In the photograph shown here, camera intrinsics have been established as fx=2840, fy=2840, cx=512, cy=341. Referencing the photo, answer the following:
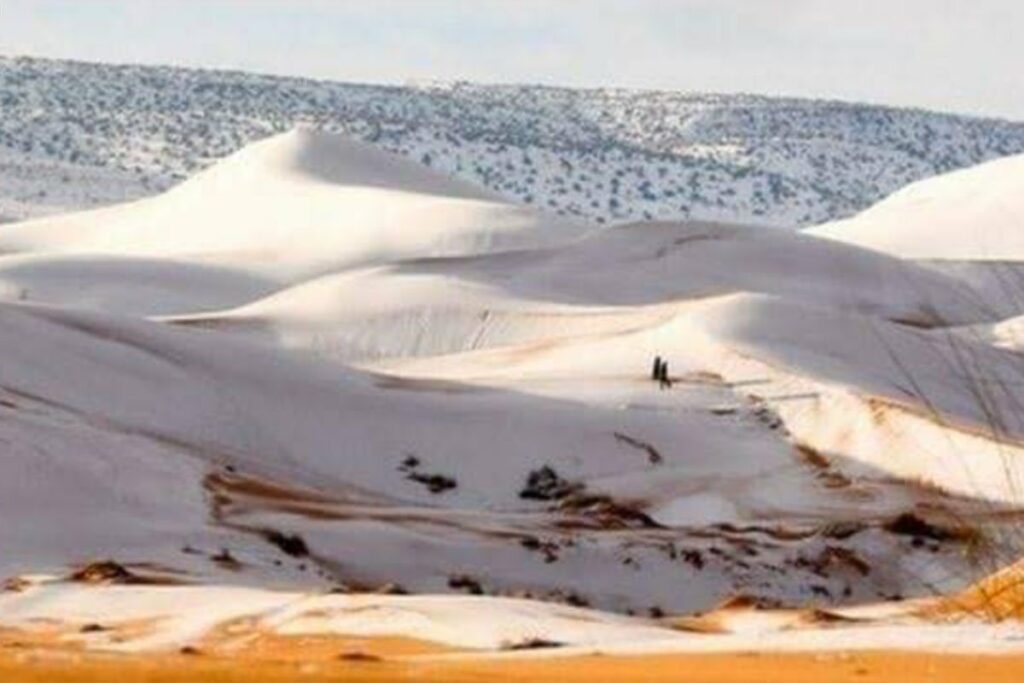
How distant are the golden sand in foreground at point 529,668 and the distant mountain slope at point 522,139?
122 meters

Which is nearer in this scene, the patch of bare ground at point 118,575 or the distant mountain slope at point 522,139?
the patch of bare ground at point 118,575

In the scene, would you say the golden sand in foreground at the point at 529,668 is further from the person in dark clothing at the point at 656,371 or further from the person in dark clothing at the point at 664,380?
the person in dark clothing at the point at 656,371

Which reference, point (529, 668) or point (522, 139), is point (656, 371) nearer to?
point (529, 668)

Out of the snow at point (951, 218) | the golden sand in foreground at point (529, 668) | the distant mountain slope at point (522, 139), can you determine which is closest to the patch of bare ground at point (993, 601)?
the golden sand in foreground at point (529, 668)

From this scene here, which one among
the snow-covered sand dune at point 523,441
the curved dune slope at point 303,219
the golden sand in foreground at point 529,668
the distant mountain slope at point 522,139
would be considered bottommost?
the snow-covered sand dune at point 523,441

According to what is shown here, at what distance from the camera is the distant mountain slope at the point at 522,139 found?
478 feet

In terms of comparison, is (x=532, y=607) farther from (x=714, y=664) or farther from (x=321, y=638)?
(x=714, y=664)

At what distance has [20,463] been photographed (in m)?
19.7

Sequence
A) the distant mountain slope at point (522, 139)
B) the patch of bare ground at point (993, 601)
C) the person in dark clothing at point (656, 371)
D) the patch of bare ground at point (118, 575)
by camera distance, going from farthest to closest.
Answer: the distant mountain slope at point (522, 139), the person in dark clothing at point (656, 371), the patch of bare ground at point (118, 575), the patch of bare ground at point (993, 601)

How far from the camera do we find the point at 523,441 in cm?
2831

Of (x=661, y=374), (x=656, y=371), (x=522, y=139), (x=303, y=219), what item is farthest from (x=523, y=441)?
(x=522, y=139)

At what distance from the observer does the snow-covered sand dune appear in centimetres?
1822

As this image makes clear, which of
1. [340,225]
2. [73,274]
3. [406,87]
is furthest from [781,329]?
[406,87]

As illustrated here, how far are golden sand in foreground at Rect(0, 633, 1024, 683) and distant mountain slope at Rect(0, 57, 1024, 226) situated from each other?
12214cm
